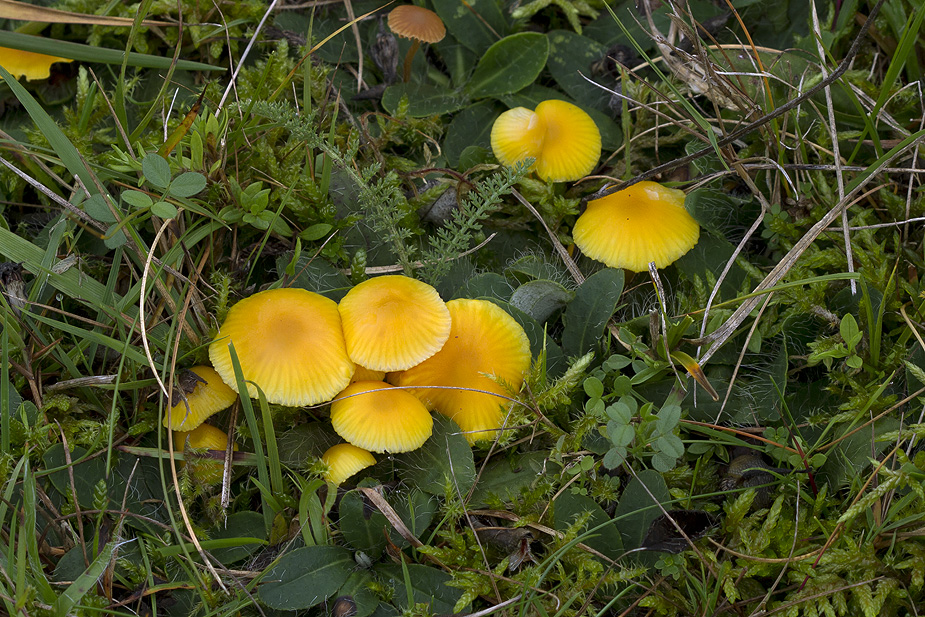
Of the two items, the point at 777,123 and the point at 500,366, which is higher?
the point at 777,123

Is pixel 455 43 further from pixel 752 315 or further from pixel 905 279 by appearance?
pixel 905 279

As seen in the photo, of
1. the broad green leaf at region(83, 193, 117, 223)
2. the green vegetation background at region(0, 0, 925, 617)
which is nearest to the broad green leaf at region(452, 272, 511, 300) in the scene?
the green vegetation background at region(0, 0, 925, 617)

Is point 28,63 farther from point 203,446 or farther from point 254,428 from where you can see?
point 254,428

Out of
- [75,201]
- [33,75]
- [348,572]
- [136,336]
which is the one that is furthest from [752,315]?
[33,75]

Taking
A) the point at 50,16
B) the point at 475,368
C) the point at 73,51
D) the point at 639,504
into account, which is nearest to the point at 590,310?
the point at 475,368

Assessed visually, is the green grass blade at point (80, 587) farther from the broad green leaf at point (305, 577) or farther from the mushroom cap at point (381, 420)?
the mushroom cap at point (381, 420)

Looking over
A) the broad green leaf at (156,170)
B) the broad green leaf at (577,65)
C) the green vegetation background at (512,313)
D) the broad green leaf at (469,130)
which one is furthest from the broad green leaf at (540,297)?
the broad green leaf at (156,170)

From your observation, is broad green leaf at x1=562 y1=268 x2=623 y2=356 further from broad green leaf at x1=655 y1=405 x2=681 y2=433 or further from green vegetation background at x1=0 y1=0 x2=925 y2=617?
broad green leaf at x1=655 y1=405 x2=681 y2=433
